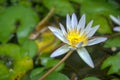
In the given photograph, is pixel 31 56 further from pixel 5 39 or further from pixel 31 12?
pixel 31 12

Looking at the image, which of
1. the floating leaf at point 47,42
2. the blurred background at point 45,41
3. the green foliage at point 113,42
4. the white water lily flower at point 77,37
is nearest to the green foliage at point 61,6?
the blurred background at point 45,41

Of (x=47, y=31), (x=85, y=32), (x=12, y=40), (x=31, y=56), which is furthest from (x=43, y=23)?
(x=85, y=32)

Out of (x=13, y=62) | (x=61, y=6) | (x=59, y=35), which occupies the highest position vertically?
(x=59, y=35)

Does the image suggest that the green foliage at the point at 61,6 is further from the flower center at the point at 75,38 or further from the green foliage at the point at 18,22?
the flower center at the point at 75,38

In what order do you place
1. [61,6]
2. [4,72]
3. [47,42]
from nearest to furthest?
[4,72], [47,42], [61,6]

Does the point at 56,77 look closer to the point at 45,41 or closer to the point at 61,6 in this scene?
the point at 45,41

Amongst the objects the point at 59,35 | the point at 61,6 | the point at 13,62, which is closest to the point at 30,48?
the point at 13,62

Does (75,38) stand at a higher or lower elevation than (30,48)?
higher
